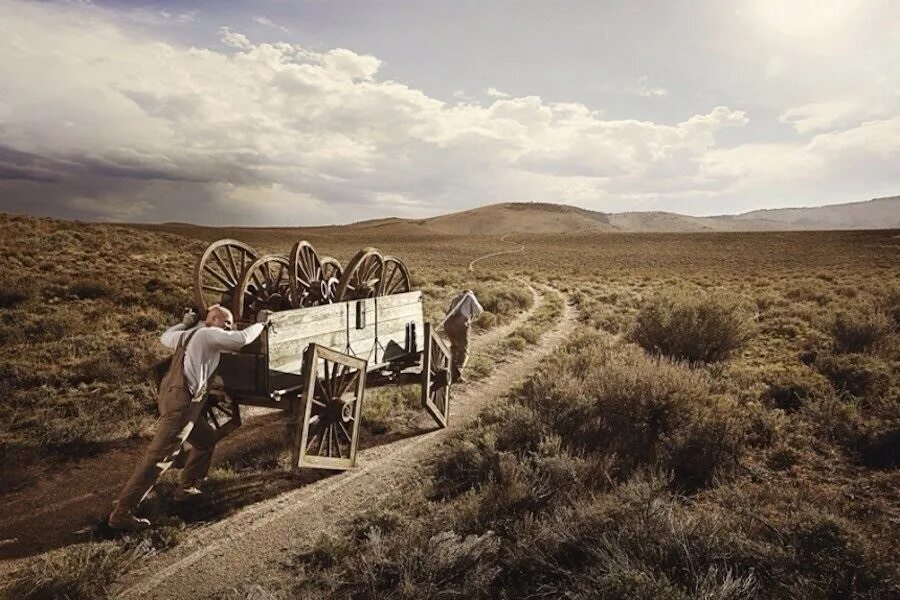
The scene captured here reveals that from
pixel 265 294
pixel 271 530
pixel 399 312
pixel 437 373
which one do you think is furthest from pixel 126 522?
pixel 437 373

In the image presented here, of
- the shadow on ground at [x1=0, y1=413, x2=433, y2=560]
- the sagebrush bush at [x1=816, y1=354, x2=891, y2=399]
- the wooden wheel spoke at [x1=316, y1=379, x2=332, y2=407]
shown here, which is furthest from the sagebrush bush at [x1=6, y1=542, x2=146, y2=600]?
the sagebrush bush at [x1=816, y1=354, x2=891, y2=399]

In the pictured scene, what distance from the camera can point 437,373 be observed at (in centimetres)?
712

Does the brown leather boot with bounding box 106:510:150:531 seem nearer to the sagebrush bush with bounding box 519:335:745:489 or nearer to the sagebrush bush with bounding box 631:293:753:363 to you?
the sagebrush bush with bounding box 519:335:745:489

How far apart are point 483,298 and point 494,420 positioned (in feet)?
37.6

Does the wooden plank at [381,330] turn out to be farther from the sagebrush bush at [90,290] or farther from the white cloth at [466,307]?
the sagebrush bush at [90,290]

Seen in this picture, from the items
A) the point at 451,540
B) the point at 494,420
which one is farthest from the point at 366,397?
the point at 451,540

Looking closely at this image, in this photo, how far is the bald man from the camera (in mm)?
4270

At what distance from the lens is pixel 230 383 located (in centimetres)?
486

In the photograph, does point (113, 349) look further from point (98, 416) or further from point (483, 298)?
point (483, 298)

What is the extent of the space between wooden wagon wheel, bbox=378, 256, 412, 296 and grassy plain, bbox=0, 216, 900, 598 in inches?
76.4

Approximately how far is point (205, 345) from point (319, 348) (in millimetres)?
1040

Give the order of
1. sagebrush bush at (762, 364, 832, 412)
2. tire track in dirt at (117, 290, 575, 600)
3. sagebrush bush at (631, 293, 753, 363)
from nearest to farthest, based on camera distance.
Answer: tire track in dirt at (117, 290, 575, 600)
sagebrush bush at (762, 364, 832, 412)
sagebrush bush at (631, 293, 753, 363)

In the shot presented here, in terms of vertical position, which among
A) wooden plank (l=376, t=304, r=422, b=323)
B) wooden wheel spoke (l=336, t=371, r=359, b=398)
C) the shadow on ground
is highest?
wooden plank (l=376, t=304, r=422, b=323)

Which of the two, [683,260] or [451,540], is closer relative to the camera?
[451,540]
